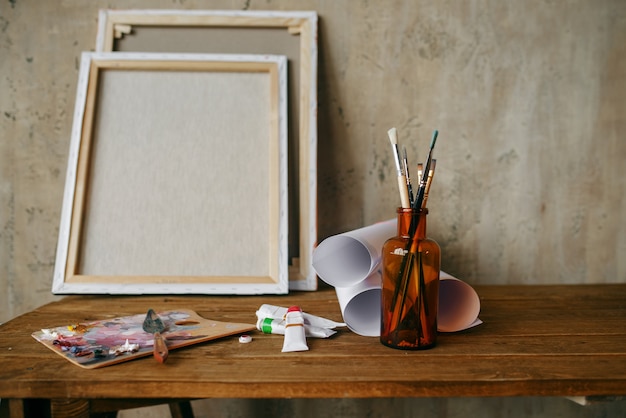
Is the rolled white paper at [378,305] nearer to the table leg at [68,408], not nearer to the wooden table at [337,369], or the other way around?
the wooden table at [337,369]

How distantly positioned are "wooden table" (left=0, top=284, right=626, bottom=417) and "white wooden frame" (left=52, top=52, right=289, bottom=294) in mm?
239

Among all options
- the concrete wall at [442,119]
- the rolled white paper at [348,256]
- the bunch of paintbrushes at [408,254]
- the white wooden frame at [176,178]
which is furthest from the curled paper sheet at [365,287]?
the concrete wall at [442,119]

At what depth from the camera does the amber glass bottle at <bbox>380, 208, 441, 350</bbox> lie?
2.94 feet

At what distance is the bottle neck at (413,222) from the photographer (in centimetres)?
90

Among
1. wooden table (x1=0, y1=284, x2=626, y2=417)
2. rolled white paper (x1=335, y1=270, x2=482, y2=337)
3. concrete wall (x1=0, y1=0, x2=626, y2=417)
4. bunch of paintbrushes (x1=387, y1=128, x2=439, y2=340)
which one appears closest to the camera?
wooden table (x1=0, y1=284, x2=626, y2=417)

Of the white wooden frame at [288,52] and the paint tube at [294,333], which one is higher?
the white wooden frame at [288,52]

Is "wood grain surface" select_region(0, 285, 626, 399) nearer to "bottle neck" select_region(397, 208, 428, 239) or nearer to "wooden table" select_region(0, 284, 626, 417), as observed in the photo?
"wooden table" select_region(0, 284, 626, 417)

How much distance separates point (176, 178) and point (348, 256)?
0.57 m

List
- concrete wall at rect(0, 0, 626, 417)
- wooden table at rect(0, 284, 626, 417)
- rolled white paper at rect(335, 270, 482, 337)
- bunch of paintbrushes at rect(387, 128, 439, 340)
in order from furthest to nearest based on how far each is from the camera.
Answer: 1. concrete wall at rect(0, 0, 626, 417)
2. rolled white paper at rect(335, 270, 482, 337)
3. bunch of paintbrushes at rect(387, 128, 439, 340)
4. wooden table at rect(0, 284, 626, 417)

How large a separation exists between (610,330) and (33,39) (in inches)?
67.4

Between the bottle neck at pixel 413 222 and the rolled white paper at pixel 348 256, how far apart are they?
120 mm

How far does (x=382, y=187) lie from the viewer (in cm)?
152

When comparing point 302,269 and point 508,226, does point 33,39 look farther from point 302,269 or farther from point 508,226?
point 508,226

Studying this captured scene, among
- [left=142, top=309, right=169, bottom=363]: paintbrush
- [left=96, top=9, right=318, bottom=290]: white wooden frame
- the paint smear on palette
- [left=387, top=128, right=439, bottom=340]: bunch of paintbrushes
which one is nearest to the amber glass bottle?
[left=387, top=128, right=439, bottom=340]: bunch of paintbrushes
